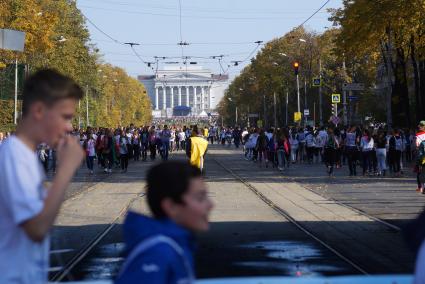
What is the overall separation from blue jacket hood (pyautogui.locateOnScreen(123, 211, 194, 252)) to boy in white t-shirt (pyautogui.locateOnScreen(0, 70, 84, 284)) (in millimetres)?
393

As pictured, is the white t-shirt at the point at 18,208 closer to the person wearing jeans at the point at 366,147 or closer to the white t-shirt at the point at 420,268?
the white t-shirt at the point at 420,268

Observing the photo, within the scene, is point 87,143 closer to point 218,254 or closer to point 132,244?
point 218,254

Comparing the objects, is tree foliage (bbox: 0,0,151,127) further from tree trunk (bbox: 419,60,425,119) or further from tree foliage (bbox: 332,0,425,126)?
tree trunk (bbox: 419,60,425,119)

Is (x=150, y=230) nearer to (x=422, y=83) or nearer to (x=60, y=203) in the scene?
(x=60, y=203)

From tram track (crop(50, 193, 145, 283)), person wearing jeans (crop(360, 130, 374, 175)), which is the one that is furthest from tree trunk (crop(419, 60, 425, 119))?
tram track (crop(50, 193, 145, 283))

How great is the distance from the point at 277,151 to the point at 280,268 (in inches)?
1140

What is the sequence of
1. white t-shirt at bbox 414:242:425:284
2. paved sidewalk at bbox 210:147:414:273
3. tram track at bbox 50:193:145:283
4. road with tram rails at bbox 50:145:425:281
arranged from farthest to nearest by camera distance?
paved sidewalk at bbox 210:147:414:273, road with tram rails at bbox 50:145:425:281, tram track at bbox 50:193:145:283, white t-shirt at bbox 414:242:425:284

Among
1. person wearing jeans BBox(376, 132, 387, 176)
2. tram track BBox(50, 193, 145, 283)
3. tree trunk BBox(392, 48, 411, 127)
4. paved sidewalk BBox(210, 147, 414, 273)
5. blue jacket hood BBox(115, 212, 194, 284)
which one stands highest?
tree trunk BBox(392, 48, 411, 127)

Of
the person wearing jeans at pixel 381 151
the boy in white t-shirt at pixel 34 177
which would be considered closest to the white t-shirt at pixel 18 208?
the boy in white t-shirt at pixel 34 177

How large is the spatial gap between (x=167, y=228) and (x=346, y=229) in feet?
43.6

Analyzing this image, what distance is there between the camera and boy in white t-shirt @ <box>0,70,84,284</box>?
11.6ft

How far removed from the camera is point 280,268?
11.3 m

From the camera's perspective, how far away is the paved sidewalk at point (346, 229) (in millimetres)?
12055

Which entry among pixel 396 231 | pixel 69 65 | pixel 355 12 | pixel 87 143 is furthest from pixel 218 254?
pixel 69 65
